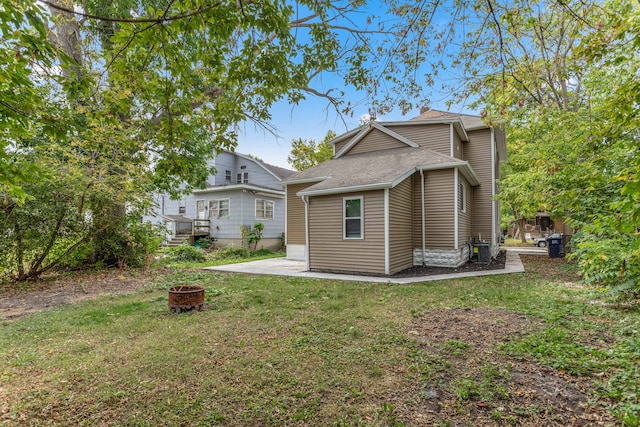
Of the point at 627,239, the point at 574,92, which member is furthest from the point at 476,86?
the point at 574,92

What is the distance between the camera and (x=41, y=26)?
83.8 inches

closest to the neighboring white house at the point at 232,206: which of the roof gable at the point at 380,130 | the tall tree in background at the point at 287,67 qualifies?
the roof gable at the point at 380,130

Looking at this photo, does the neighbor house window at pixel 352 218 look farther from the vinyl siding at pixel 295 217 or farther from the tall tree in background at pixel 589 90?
the tall tree in background at pixel 589 90

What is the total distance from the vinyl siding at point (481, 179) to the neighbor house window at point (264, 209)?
11.1 m

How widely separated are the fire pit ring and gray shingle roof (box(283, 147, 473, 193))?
5120mm

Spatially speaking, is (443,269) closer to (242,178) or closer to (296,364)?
(296,364)

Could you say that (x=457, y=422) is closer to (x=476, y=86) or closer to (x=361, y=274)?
(x=476, y=86)

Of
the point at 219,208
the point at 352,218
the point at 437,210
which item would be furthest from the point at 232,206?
the point at 437,210

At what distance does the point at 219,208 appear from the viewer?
59.0 feet

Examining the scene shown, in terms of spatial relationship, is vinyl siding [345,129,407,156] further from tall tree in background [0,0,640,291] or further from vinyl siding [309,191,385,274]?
tall tree in background [0,0,640,291]

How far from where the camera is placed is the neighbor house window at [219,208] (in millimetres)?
17703

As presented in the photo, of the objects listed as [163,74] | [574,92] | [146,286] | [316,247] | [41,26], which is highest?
[574,92]

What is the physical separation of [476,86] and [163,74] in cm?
440

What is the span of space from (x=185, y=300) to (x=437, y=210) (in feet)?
27.0
